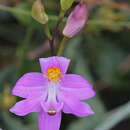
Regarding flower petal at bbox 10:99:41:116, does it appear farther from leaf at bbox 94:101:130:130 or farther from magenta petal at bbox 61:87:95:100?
leaf at bbox 94:101:130:130

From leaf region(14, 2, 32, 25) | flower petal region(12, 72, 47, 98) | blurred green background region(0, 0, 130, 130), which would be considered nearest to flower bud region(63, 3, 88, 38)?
flower petal region(12, 72, 47, 98)


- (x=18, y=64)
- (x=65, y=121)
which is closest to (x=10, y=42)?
(x=18, y=64)

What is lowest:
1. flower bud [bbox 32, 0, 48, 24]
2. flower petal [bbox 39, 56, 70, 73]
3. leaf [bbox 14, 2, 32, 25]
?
leaf [bbox 14, 2, 32, 25]

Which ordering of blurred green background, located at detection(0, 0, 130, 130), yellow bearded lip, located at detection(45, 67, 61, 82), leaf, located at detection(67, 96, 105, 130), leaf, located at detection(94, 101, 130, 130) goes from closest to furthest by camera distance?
yellow bearded lip, located at detection(45, 67, 61, 82), leaf, located at detection(94, 101, 130, 130), leaf, located at detection(67, 96, 105, 130), blurred green background, located at detection(0, 0, 130, 130)

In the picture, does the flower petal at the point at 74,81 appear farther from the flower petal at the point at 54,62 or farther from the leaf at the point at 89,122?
the leaf at the point at 89,122

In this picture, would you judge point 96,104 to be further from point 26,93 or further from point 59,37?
point 26,93

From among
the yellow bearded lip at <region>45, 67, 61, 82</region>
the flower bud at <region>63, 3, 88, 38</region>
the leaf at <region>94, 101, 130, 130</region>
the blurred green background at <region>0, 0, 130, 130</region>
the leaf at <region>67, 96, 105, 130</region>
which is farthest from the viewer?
the blurred green background at <region>0, 0, 130, 130</region>
